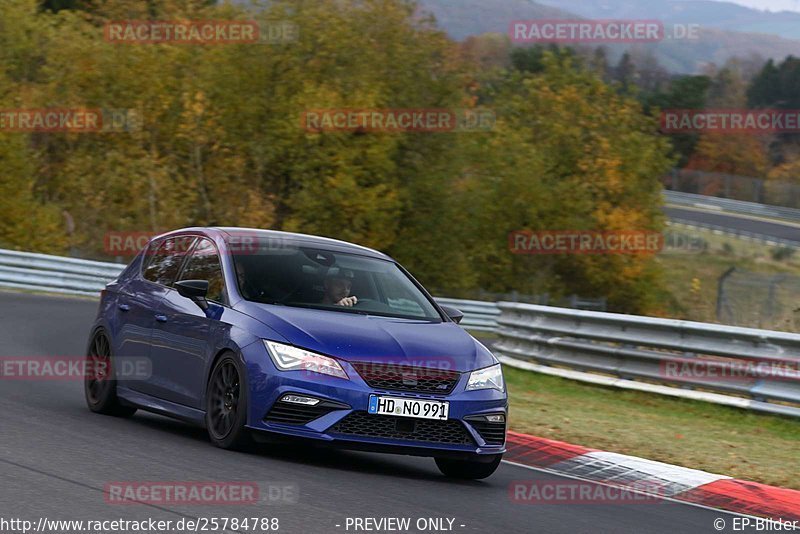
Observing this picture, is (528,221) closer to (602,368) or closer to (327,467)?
(602,368)

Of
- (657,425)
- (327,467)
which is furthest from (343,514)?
(657,425)

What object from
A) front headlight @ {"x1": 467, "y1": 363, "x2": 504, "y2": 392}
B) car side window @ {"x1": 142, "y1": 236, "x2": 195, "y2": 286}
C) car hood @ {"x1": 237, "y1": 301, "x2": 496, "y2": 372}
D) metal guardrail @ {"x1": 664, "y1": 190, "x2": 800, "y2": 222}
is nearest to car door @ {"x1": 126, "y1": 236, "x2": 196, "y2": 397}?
car side window @ {"x1": 142, "y1": 236, "x2": 195, "y2": 286}

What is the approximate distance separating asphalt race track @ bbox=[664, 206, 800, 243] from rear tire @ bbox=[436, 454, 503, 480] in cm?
6034

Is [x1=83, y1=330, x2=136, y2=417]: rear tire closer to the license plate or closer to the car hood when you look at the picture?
the car hood

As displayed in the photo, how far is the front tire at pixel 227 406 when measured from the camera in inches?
336

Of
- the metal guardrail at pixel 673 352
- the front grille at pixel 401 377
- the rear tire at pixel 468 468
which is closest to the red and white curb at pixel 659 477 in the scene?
the rear tire at pixel 468 468

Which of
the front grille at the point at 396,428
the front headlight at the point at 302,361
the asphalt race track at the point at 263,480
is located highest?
the front headlight at the point at 302,361

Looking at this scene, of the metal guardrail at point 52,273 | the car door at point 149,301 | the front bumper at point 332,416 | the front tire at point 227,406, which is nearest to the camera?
the front bumper at point 332,416

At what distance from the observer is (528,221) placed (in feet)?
177

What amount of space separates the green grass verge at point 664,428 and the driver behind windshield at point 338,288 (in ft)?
8.97

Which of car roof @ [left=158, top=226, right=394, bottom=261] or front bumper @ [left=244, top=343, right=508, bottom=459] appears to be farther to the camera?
car roof @ [left=158, top=226, right=394, bottom=261]

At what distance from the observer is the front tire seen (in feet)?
28.0

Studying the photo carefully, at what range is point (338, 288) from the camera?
9508mm

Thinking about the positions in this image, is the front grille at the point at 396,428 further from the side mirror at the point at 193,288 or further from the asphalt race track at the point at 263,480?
the side mirror at the point at 193,288
